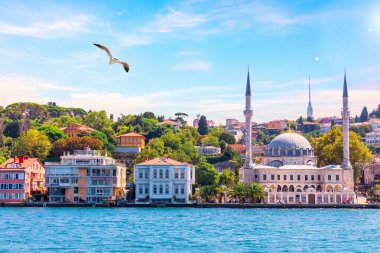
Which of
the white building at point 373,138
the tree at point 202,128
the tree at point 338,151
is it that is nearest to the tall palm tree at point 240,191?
the tree at point 338,151

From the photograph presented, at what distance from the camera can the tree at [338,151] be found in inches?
2771

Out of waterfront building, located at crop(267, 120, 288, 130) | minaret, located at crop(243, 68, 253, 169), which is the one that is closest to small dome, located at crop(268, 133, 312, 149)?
minaret, located at crop(243, 68, 253, 169)

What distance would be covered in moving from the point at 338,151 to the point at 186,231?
35.3 meters

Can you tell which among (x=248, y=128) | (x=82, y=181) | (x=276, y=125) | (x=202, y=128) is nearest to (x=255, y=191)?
(x=248, y=128)

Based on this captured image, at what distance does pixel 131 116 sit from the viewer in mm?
109875

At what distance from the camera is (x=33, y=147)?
7575cm

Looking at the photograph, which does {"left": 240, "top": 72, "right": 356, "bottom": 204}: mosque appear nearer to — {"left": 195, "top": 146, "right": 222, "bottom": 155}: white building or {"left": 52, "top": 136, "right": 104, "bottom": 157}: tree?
{"left": 52, "top": 136, "right": 104, "bottom": 157}: tree

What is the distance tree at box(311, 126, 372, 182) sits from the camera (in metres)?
70.4

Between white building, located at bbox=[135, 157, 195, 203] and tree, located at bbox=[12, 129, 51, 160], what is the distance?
54.9 ft

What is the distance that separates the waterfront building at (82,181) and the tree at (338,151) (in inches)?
818

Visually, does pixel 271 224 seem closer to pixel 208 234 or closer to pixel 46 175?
pixel 208 234

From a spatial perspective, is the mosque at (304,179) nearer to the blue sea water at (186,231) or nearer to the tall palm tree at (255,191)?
the tall palm tree at (255,191)

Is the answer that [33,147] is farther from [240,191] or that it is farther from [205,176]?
[240,191]

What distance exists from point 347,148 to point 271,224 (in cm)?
2528
